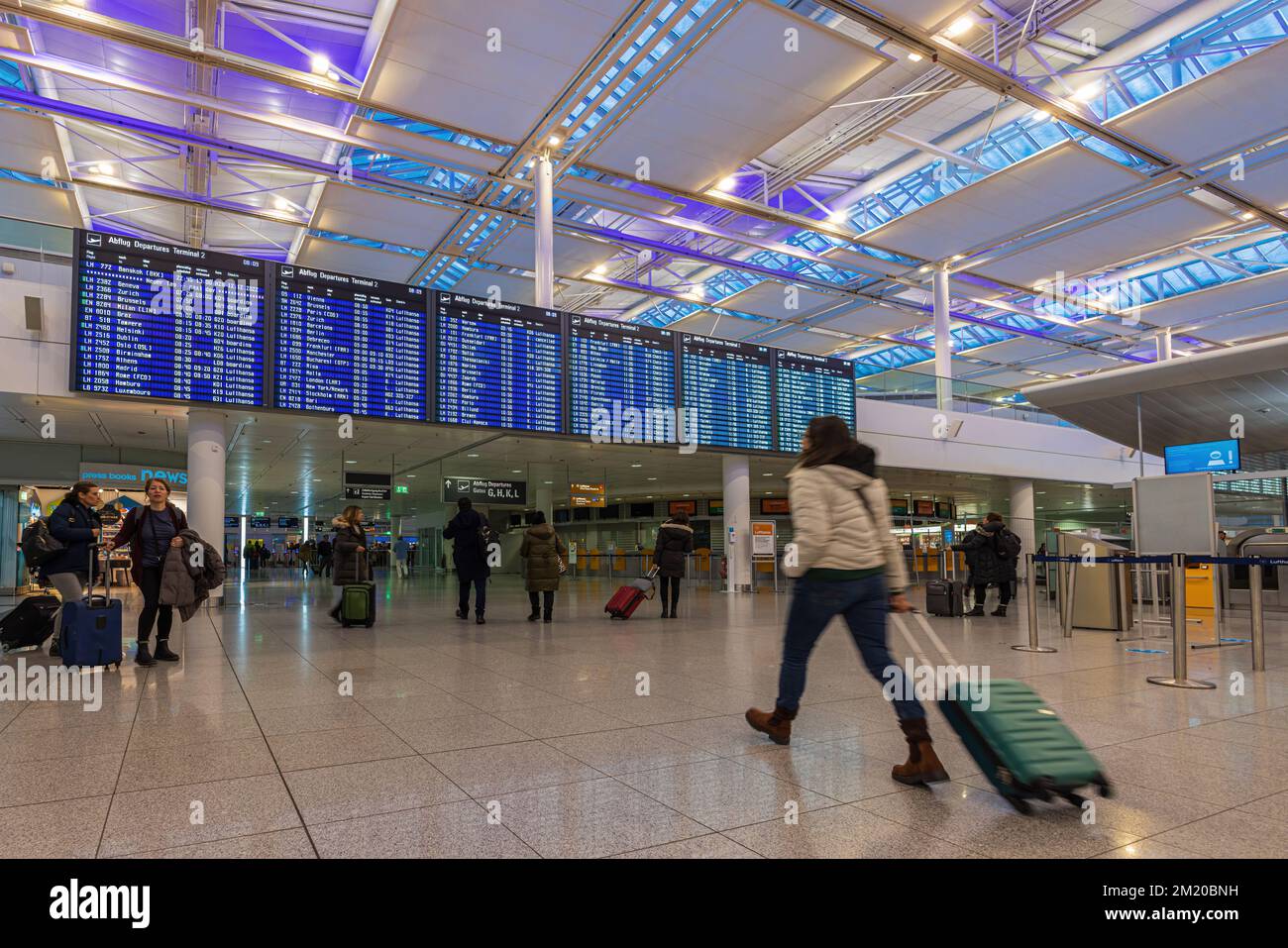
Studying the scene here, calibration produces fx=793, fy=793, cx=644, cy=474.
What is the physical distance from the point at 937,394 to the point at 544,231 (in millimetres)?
10773

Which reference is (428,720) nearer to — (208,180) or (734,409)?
(734,409)

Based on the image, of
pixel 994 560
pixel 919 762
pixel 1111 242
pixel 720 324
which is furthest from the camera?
pixel 720 324

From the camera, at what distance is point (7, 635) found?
7.73m

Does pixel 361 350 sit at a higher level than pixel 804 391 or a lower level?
lower

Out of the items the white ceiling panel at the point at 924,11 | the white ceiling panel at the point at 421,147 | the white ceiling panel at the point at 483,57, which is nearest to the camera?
the white ceiling panel at the point at 483,57

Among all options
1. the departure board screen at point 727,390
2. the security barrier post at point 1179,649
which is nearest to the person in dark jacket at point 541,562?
the departure board screen at point 727,390

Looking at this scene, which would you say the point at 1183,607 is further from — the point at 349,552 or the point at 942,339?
the point at 942,339

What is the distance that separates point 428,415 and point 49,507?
1187 centimetres

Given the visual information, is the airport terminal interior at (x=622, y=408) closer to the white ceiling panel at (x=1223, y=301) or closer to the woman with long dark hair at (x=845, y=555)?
the woman with long dark hair at (x=845, y=555)

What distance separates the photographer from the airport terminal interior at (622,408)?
11.3 feet

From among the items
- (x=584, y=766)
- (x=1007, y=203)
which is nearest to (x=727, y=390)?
(x=1007, y=203)

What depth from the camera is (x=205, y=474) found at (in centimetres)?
1141

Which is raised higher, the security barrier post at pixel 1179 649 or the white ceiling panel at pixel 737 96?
the white ceiling panel at pixel 737 96

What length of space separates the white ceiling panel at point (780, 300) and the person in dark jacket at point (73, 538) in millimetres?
17344
